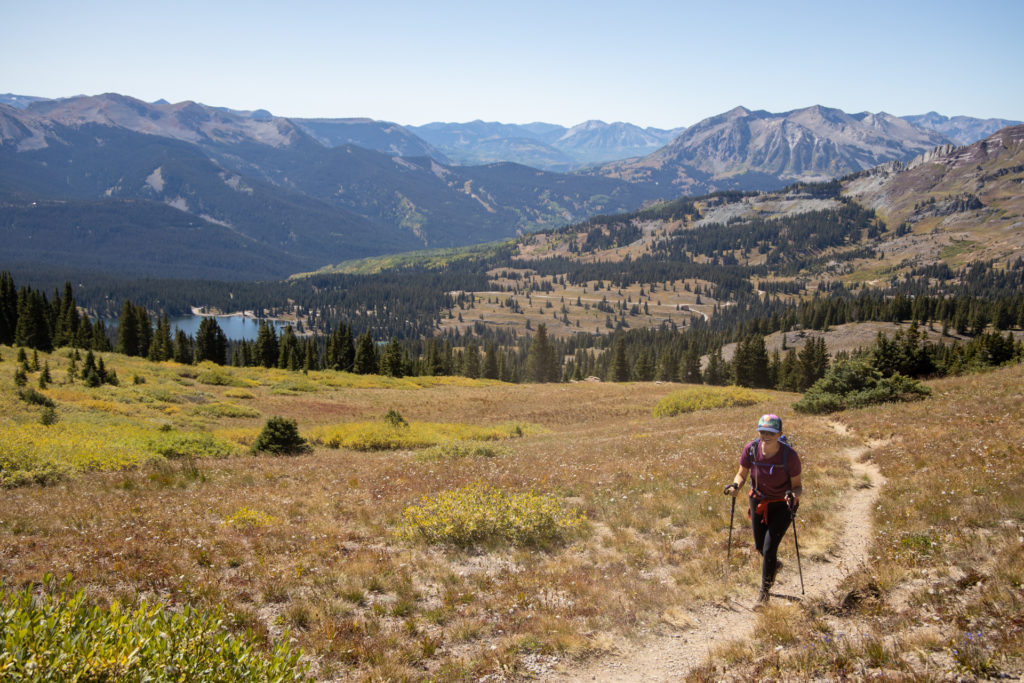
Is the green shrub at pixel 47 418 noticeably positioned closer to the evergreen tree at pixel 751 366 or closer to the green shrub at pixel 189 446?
the green shrub at pixel 189 446

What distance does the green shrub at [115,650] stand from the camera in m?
4.80

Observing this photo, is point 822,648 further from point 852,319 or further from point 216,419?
point 852,319

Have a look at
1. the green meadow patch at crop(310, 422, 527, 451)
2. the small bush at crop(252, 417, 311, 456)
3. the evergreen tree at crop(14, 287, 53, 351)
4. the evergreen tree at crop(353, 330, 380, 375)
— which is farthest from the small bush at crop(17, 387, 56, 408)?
the evergreen tree at crop(353, 330, 380, 375)

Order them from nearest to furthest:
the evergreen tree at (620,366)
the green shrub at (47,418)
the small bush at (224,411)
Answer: the green shrub at (47,418) → the small bush at (224,411) → the evergreen tree at (620,366)

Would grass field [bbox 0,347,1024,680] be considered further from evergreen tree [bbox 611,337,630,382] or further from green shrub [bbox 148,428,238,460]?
evergreen tree [bbox 611,337,630,382]

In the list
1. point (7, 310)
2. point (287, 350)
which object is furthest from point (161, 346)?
point (7, 310)

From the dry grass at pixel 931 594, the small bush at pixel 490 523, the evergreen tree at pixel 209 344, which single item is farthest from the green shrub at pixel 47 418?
the evergreen tree at pixel 209 344

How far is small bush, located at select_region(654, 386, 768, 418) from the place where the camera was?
44188 mm

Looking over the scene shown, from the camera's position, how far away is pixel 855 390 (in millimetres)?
32875

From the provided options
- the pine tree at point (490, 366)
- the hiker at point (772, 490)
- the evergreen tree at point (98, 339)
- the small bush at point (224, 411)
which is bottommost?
the pine tree at point (490, 366)

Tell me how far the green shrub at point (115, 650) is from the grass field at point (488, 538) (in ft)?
7.82

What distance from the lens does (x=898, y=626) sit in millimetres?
7902

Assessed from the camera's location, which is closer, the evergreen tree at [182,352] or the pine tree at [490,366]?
the evergreen tree at [182,352]

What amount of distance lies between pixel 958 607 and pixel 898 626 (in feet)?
3.49
